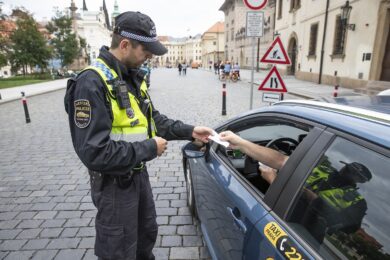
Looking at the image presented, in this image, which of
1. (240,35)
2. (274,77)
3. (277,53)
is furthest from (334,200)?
(240,35)

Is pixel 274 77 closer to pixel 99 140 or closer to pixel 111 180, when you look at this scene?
pixel 111 180

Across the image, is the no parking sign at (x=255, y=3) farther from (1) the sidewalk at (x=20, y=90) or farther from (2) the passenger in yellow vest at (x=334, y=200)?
(1) the sidewalk at (x=20, y=90)

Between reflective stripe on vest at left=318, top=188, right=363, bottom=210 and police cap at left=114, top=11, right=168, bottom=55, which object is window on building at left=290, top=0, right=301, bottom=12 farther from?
reflective stripe on vest at left=318, top=188, right=363, bottom=210

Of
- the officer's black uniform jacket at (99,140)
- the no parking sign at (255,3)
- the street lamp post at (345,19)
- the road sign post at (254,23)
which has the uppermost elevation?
the street lamp post at (345,19)

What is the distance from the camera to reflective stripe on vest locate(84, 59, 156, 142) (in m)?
1.76

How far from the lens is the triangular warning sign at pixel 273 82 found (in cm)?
636

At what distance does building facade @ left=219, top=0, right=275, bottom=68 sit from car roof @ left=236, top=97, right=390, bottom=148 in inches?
1534

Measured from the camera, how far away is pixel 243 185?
2049mm

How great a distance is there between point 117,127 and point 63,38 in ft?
136

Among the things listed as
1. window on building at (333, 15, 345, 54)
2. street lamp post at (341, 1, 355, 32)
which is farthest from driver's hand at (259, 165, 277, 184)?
window on building at (333, 15, 345, 54)

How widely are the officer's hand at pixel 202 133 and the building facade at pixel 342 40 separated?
14.2 m

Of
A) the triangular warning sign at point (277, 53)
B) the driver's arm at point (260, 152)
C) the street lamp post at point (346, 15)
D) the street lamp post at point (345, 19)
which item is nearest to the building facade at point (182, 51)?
the street lamp post at point (345, 19)

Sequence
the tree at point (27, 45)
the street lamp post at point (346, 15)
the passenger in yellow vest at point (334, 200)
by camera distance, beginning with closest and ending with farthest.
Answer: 1. the passenger in yellow vest at point (334, 200)
2. the street lamp post at point (346, 15)
3. the tree at point (27, 45)

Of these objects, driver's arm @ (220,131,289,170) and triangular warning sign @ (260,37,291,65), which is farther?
triangular warning sign @ (260,37,291,65)
